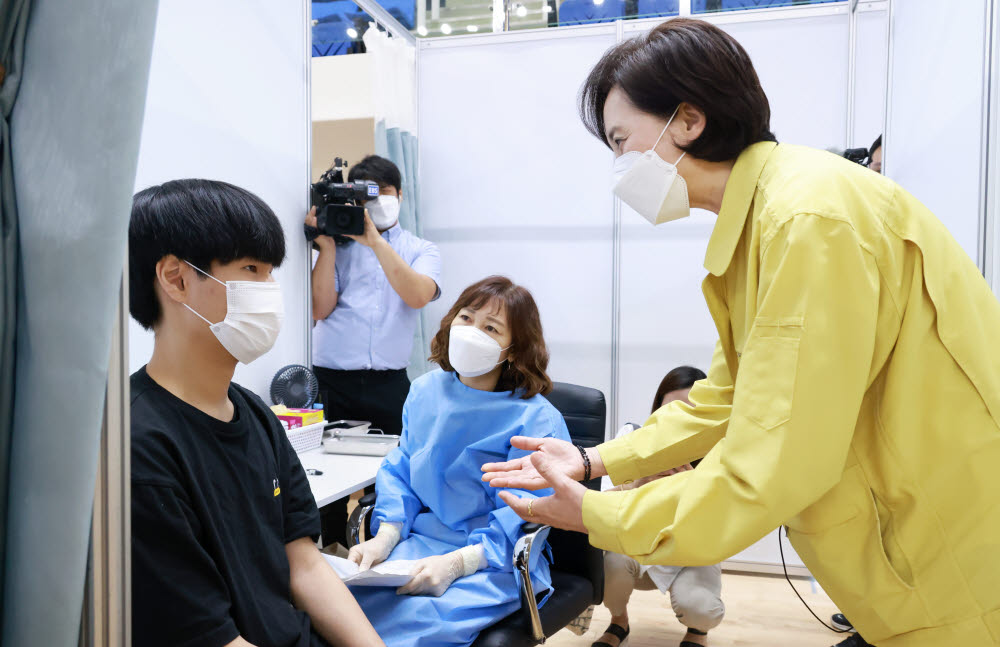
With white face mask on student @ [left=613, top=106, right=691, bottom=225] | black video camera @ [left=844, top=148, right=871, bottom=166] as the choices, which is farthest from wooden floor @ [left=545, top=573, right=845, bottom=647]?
white face mask on student @ [left=613, top=106, right=691, bottom=225]

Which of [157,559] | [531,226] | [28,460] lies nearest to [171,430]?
[157,559]

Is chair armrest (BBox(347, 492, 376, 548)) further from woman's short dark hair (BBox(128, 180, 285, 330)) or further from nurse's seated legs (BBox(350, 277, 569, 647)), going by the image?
woman's short dark hair (BBox(128, 180, 285, 330))

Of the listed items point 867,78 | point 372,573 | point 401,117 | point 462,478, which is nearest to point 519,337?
point 462,478

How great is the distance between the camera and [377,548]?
1.74m

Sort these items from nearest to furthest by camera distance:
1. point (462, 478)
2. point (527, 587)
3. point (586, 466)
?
point (586, 466) → point (527, 587) → point (462, 478)

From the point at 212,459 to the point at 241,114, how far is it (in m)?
1.56

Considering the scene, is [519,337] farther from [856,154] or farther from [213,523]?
[856,154]

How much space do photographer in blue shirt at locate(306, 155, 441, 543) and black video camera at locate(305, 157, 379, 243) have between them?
13 centimetres

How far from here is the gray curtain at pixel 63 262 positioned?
61 centimetres

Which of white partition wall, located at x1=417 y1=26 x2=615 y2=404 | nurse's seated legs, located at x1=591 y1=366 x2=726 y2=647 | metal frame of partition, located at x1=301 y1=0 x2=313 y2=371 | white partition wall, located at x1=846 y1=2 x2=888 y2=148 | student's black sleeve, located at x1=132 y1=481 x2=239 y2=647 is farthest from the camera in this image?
white partition wall, located at x1=417 y1=26 x2=615 y2=404

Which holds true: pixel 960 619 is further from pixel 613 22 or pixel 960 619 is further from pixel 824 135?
pixel 613 22

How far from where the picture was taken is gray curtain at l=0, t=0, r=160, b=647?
605 millimetres

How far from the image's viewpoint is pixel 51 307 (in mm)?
612

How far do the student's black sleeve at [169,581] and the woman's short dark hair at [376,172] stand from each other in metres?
2.07
